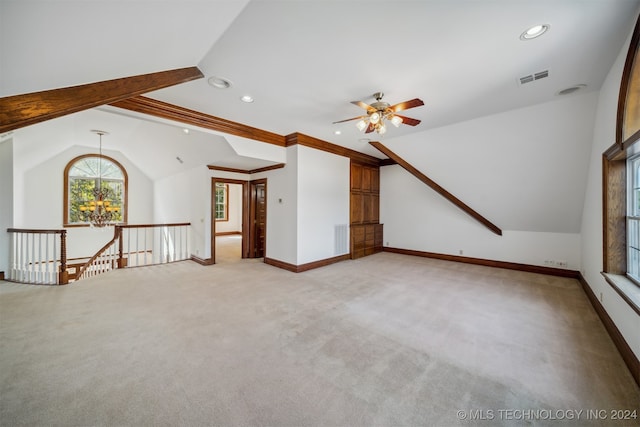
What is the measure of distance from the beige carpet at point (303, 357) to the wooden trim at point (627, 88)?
2052mm

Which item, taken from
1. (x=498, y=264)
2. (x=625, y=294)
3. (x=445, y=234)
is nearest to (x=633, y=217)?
(x=625, y=294)

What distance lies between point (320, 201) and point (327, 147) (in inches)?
48.6

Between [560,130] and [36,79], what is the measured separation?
5531 mm

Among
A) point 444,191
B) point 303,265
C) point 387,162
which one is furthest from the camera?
point 387,162

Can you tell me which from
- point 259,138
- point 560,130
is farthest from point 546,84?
point 259,138

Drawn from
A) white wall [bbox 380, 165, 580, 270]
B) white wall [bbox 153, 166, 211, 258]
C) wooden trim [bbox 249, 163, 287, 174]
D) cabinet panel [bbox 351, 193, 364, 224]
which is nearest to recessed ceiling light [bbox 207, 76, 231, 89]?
wooden trim [bbox 249, 163, 287, 174]

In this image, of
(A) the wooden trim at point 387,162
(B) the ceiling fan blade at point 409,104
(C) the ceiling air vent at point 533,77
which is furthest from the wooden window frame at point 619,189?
(A) the wooden trim at point 387,162

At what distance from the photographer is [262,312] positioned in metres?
3.13

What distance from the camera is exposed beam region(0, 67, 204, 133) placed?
1.57 m

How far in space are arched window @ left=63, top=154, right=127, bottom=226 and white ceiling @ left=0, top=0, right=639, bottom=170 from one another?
6768mm

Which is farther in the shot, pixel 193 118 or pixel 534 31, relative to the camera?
pixel 193 118

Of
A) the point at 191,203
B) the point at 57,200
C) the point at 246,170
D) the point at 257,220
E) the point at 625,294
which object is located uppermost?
the point at 246,170

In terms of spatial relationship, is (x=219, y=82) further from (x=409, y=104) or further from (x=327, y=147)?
(x=327, y=147)

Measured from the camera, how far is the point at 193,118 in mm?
3947
